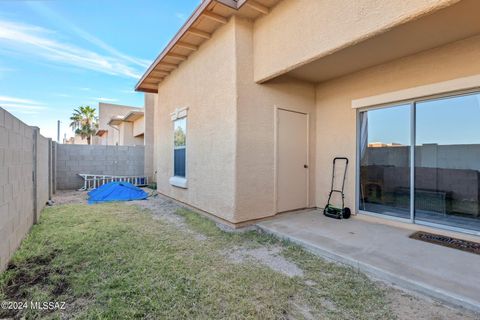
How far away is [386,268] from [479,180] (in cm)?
236

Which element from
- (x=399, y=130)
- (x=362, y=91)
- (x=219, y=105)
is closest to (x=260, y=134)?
(x=219, y=105)

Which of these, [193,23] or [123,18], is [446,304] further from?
[123,18]

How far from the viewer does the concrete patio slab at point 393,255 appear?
2.30 m

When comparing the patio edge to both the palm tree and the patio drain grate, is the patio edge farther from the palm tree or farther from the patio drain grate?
the palm tree

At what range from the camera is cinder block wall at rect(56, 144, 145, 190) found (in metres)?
10.0

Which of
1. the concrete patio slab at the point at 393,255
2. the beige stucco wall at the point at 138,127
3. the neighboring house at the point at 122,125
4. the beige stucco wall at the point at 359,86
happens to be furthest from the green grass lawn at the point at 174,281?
the neighboring house at the point at 122,125

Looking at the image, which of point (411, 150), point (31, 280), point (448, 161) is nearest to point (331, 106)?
point (411, 150)

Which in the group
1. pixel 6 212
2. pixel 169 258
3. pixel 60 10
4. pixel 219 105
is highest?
pixel 60 10

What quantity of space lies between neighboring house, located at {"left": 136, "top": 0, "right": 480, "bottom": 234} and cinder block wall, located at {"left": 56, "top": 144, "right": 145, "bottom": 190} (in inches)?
250

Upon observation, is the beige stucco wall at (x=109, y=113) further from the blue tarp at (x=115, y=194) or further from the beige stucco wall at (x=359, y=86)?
the beige stucco wall at (x=359, y=86)

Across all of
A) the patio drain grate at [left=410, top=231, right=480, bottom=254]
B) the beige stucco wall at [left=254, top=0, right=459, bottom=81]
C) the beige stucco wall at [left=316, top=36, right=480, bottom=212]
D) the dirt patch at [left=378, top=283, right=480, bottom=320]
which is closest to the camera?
the dirt patch at [left=378, top=283, right=480, bottom=320]

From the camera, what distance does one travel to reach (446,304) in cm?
216

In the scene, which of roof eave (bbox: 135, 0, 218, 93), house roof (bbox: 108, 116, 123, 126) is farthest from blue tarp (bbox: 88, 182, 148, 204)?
house roof (bbox: 108, 116, 123, 126)

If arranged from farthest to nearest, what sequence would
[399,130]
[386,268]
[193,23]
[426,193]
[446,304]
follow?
[193,23]
[399,130]
[426,193]
[386,268]
[446,304]
